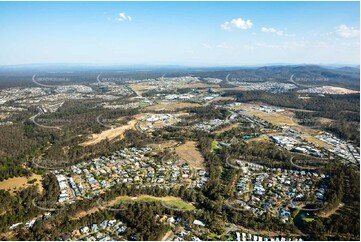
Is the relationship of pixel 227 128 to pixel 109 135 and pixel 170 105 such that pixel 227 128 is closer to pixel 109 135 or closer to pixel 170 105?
pixel 109 135

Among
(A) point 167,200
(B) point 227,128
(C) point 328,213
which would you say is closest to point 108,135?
(B) point 227,128

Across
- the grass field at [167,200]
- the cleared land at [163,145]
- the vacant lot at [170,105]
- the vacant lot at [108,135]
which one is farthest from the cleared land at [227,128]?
the grass field at [167,200]

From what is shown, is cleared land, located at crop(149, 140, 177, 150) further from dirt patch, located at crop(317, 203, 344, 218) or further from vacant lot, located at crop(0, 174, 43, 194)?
dirt patch, located at crop(317, 203, 344, 218)

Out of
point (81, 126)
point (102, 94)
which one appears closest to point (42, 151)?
point (81, 126)

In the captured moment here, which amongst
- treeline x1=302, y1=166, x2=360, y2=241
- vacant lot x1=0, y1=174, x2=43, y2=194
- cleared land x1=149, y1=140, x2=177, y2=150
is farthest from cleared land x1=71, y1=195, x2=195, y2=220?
cleared land x1=149, y1=140, x2=177, y2=150

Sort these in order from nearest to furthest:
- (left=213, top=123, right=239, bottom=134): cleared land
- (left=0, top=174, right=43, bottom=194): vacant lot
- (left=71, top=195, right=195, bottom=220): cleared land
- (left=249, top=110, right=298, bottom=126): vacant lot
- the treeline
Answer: the treeline < (left=71, top=195, right=195, bottom=220): cleared land < (left=0, top=174, right=43, bottom=194): vacant lot < (left=213, top=123, right=239, bottom=134): cleared land < (left=249, top=110, right=298, bottom=126): vacant lot

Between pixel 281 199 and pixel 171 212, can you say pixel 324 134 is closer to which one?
pixel 281 199

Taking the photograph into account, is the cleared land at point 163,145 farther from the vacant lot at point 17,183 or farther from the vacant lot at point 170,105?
the vacant lot at point 170,105
